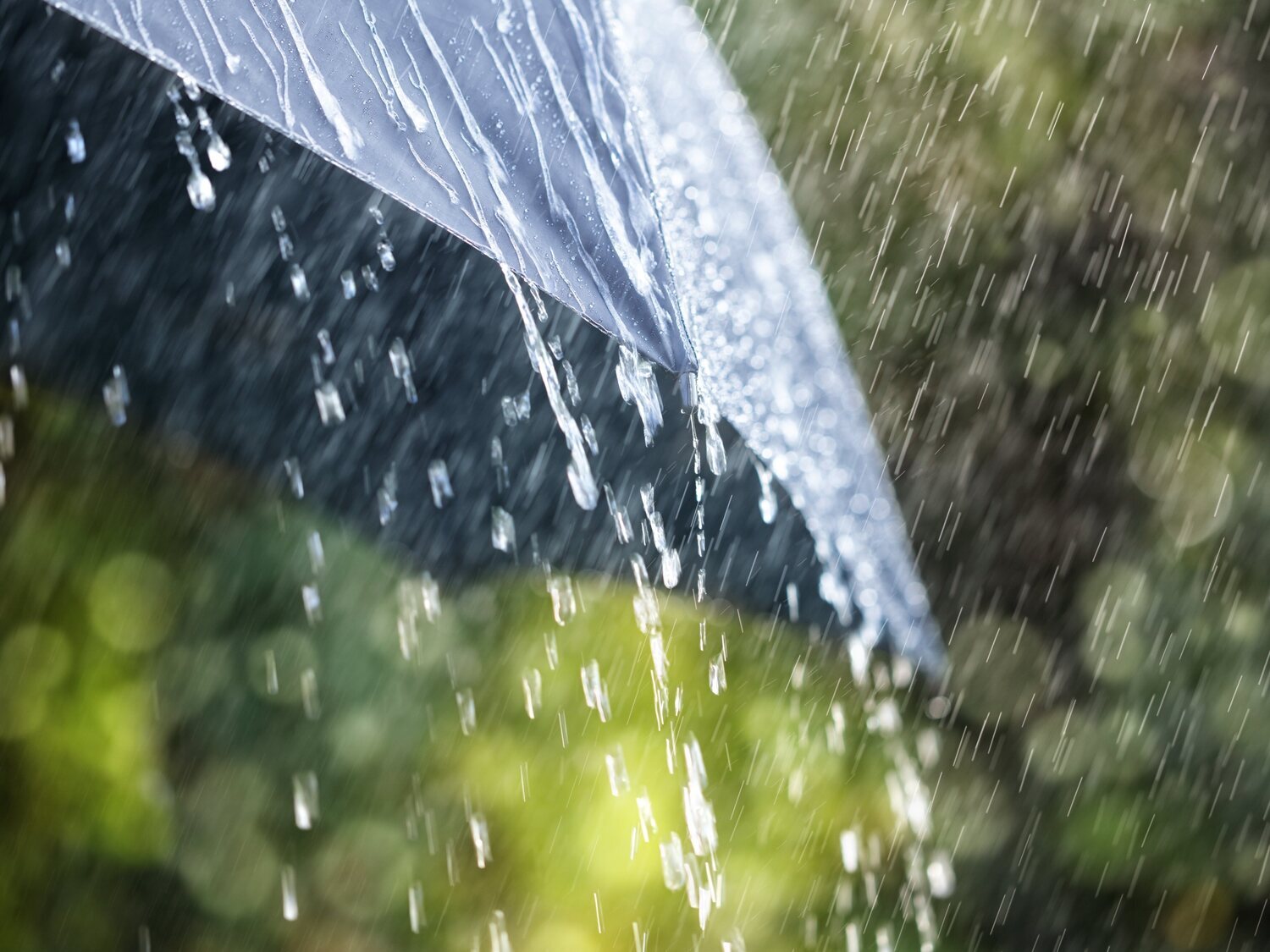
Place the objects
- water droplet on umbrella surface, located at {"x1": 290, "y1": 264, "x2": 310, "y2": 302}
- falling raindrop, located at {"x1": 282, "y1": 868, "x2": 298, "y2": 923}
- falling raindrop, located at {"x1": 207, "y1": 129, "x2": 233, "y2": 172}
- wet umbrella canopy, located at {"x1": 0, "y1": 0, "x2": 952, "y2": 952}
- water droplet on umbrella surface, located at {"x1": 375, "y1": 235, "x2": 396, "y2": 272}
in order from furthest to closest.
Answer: falling raindrop, located at {"x1": 282, "y1": 868, "x2": 298, "y2": 923}, water droplet on umbrella surface, located at {"x1": 290, "y1": 264, "x2": 310, "y2": 302}, water droplet on umbrella surface, located at {"x1": 375, "y1": 235, "x2": 396, "y2": 272}, falling raindrop, located at {"x1": 207, "y1": 129, "x2": 233, "y2": 172}, wet umbrella canopy, located at {"x1": 0, "y1": 0, "x2": 952, "y2": 952}

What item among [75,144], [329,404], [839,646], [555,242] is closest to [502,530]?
[329,404]

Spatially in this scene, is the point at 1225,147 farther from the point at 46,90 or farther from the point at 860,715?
the point at 46,90

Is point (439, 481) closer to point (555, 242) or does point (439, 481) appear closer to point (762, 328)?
point (762, 328)

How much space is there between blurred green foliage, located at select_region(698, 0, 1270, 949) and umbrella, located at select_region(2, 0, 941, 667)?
2.96ft

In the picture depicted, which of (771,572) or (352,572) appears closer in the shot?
(771,572)

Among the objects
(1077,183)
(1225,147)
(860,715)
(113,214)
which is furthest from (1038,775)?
(113,214)

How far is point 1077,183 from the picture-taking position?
107 inches

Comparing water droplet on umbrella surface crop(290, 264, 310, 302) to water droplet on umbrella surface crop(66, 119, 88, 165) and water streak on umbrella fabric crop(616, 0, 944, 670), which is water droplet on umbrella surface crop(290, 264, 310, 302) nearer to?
water droplet on umbrella surface crop(66, 119, 88, 165)

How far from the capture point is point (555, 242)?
1047 millimetres

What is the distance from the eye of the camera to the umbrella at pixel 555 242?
1006mm

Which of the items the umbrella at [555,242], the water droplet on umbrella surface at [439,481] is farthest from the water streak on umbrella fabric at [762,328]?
the water droplet on umbrella surface at [439,481]

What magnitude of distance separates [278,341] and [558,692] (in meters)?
0.90

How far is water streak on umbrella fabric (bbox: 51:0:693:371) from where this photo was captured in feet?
3.18

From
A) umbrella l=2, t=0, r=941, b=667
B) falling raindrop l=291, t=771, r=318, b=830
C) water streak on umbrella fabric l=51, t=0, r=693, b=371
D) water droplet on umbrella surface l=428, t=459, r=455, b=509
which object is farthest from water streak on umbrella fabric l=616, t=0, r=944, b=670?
falling raindrop l=291, t=771, r=318, b=830
